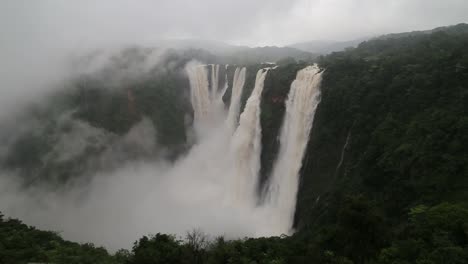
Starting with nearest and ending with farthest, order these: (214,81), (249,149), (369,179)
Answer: (369,179)
(249,149)
(214,81)

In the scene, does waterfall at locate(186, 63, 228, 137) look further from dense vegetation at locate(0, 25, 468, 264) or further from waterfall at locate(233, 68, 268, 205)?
dense vegetation at locate(0, 25, 468, 264)

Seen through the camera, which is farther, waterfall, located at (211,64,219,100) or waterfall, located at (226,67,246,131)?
waterfall, located at (211,64,219,100)

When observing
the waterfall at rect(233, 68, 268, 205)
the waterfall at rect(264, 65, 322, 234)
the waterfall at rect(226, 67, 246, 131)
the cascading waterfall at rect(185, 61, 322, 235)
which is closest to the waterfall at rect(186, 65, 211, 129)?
the cascading waterfall at rect(185, 61, 322, 235)

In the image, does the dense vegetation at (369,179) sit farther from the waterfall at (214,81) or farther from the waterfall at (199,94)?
the waterfall at (199,94)

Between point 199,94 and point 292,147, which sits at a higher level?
point 199,94

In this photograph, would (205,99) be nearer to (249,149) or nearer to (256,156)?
(249,149)

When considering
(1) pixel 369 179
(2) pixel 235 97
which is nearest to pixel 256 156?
(2) pixel 235 97

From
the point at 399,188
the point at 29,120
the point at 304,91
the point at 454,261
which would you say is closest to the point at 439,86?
the point at 399,188
